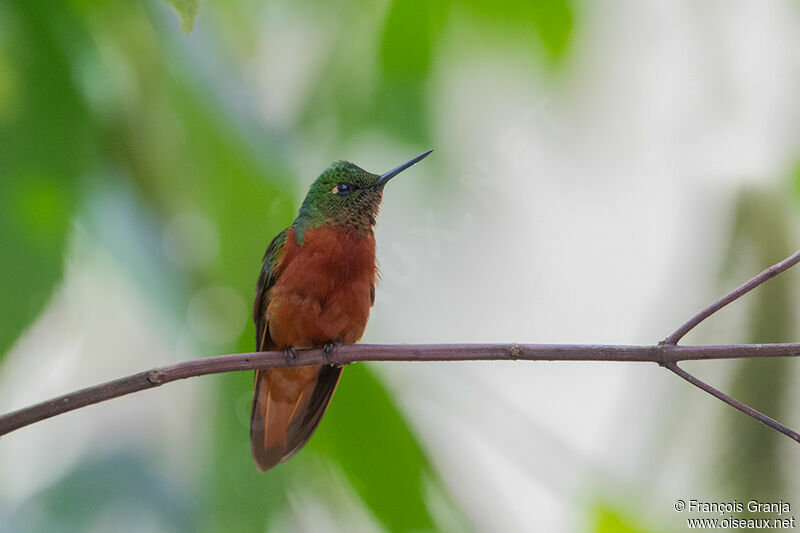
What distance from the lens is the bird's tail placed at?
1.93m

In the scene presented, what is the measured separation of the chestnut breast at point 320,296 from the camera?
75.3 inches

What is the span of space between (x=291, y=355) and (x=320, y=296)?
0.30 metres

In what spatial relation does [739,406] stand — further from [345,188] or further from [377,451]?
[345,188]

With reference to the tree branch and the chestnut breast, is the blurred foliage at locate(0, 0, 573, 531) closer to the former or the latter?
the chestnut breast

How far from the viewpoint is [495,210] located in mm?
2229

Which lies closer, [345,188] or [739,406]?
[739,406]

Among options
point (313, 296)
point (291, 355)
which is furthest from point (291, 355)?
point (313, 296)

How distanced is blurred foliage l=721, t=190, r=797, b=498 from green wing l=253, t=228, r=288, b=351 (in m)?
1.16

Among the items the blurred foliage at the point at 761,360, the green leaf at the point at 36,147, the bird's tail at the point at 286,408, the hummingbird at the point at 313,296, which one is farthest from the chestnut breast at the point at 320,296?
the blurred foliage at the point at 761,360

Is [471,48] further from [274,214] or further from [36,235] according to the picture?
[36,235]

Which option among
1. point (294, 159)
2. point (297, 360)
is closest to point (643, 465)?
point (297, 360)

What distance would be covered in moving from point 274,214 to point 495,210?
0.66 m

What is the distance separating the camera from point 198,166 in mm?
2008

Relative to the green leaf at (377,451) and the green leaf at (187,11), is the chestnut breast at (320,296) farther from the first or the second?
the green leaf at (187,11)
